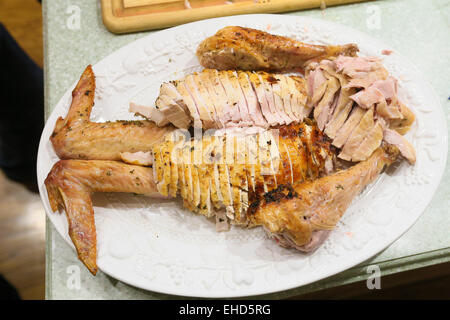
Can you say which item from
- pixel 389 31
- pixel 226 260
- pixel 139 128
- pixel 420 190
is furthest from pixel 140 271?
pixel 389 31

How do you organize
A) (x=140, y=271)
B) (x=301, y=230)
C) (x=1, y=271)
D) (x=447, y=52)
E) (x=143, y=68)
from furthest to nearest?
(x=1, y=271), (x=447, y=52), (x=143, y=68), (x=140, y=271), (x=301, y=230)

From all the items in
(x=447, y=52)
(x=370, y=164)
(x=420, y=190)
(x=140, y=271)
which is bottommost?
(x=140, y=271)

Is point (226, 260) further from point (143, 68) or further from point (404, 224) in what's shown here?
point (143, 68)

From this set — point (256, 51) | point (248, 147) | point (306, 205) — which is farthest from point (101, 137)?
point (306, 205)

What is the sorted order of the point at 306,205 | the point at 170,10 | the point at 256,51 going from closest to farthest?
the point at 306,205 → the point at 256,51 → the point at 170,10

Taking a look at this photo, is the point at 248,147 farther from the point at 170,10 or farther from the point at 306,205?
the point at 170,10

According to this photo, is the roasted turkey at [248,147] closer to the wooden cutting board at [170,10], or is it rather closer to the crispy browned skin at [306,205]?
the crispy browned skin at [306,205]

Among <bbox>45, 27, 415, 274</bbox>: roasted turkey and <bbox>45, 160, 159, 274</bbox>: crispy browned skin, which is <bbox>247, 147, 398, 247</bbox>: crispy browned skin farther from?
<bbox>45, 160, 159, 274</bbox>: crispy browned skin
